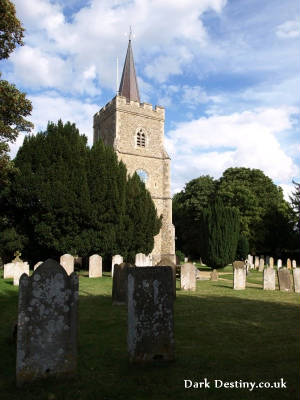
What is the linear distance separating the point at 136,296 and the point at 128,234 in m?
15.0

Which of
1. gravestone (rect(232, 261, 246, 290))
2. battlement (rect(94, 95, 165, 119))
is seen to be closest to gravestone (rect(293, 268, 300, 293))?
gravestone (rect(232, 261, 246, 290))

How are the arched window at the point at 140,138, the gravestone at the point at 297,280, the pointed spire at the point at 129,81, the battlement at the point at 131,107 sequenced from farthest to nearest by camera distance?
the pointed spire at the point at 129,81, the arched window at the point at 140,138, the battlement at the point at 131,107, the gravestone at the point at 297,280

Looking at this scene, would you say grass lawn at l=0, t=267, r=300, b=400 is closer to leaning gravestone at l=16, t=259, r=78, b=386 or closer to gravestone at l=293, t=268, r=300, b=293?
leaning gravestone at l=16, t=259, r=78, b=386

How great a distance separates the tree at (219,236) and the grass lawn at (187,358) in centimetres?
1259

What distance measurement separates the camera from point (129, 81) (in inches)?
1238

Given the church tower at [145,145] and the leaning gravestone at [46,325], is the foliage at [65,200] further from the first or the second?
the leaning gravestone at [46,325]

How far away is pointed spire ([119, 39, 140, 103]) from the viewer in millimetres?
31031

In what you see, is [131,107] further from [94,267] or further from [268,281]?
[268,281]

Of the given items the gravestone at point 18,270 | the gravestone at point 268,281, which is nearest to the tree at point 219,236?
the gravestone at point 268,281

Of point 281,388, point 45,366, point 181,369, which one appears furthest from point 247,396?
point 45,366

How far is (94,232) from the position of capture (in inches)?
688

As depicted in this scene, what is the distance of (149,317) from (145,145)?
84.9 feet

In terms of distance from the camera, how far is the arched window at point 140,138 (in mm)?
29125

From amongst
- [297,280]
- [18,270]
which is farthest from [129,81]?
[297,280]
